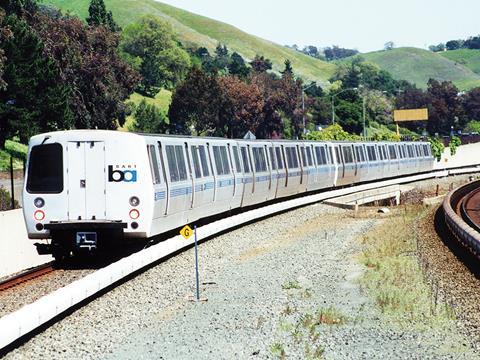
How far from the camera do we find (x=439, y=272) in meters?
19.7

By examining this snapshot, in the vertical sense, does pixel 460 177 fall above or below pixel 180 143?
below

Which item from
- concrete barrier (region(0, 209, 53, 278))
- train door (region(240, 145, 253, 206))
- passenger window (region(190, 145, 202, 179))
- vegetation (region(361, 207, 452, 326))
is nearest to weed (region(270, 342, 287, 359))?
vegetation (region(361, 207, 452, 326))

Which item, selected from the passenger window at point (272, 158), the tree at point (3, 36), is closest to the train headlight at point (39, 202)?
the passenger window at point (272, 158)

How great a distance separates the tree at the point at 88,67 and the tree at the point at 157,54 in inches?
3623

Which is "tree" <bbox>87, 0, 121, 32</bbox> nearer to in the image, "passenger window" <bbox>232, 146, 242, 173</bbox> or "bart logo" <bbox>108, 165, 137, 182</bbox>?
"passenger window" <bbox>232, 146, 242, 173</bbox>

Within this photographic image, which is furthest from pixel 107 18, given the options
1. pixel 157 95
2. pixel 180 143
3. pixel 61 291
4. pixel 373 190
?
pixel 61 291

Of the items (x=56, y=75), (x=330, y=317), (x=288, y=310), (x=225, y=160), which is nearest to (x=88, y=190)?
(x=288, y=310)

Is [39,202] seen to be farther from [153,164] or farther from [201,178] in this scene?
[201,178]

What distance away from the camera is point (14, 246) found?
2138 centimetres

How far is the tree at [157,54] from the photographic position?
173875 mm

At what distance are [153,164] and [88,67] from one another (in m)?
57.3

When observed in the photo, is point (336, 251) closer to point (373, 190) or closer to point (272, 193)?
point (272, 193)

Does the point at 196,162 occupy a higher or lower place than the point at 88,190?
higher

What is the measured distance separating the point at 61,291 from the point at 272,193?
2113 centimetres
